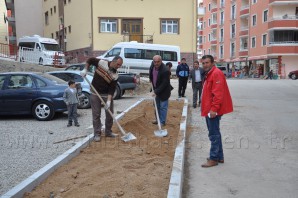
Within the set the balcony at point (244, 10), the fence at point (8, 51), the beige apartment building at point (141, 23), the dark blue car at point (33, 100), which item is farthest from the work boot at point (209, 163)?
the balcony at point (244, 10)

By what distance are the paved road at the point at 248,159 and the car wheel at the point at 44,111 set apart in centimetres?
415

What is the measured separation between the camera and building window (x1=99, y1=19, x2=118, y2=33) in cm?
3391

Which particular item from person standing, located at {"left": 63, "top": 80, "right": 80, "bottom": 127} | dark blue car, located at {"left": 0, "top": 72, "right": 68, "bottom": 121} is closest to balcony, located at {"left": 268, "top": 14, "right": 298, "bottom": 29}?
dark blue car, located at {"left": 0, "top": 72, "right": 68, "bottom": 121}

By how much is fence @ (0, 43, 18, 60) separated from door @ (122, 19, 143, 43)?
12.6 metres

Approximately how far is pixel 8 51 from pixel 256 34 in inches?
1631

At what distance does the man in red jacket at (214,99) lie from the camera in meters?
5.39

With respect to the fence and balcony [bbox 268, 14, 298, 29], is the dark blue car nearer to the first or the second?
the fence

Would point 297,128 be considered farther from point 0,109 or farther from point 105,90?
point 0,109

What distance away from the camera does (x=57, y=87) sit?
10.2m

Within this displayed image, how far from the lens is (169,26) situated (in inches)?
1346

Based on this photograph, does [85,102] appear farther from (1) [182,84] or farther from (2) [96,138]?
(2) [96,138]

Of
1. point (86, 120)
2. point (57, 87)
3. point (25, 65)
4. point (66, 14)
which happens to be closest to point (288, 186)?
point (86, 120)

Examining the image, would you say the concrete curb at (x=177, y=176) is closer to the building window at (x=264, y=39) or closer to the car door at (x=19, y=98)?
the car door at (x=19, y=98)

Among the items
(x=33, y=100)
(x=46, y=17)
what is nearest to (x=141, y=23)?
(x=46, y=17)
